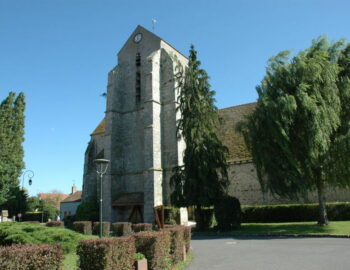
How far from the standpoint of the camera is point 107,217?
1075 inches

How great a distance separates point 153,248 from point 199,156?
13.3m

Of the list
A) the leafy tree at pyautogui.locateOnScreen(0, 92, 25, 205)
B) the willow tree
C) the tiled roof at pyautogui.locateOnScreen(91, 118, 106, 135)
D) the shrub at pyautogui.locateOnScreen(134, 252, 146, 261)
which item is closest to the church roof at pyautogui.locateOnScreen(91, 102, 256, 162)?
the willow tree

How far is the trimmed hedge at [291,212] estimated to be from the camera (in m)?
21.1

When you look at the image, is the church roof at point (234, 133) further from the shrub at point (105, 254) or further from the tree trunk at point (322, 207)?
the shrub at point (105, 254)

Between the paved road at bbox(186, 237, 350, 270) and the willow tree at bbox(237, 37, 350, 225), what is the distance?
Answer: 4.90 meters

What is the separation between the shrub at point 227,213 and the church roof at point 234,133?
6775mm

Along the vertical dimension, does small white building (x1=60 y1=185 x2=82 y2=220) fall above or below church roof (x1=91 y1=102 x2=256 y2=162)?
below

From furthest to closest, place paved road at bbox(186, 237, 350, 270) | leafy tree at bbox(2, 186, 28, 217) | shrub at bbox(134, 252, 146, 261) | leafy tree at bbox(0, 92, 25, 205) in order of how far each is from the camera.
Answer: leafy tree at bbox(2, 186, 28, 217) < leafy tree at bbox(0, 92, 25, 205) < paved road at bbox(186, 237, 350, 270) < shrub at bbox(134, 252, 146, 261)

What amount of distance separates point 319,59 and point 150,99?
1419 cm

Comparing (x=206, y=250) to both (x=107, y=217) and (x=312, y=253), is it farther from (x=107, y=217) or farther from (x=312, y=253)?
(x=107, y=217)

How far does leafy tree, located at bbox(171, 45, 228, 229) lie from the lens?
20859 millimetres

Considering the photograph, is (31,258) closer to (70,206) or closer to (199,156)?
(199,156)

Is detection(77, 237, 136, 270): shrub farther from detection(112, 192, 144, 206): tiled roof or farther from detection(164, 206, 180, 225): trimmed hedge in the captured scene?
detection(112, 192, 144, 206): tiled roof

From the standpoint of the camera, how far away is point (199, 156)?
69.5 ft
